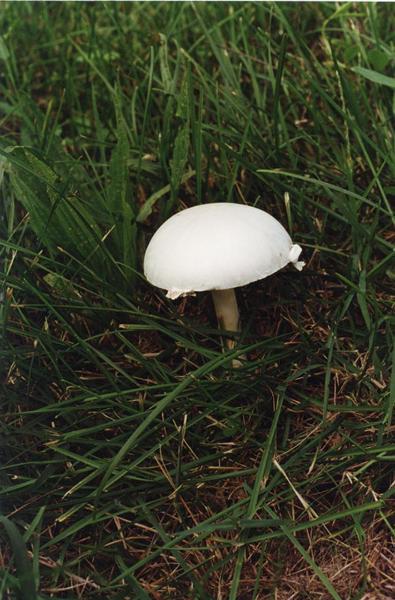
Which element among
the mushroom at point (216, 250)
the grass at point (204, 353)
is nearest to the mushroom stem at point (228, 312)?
the grass at point (204, 353)

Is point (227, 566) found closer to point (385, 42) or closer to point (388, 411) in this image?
point (388, 411)

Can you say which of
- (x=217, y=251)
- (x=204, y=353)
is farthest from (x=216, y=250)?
(x=204, y=353)

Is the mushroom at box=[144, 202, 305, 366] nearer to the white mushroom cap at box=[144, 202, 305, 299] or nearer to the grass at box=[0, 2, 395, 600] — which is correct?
the white mushroom cap at box=[144, 202, 305, 299]

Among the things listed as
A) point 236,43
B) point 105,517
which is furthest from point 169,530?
point 236,43

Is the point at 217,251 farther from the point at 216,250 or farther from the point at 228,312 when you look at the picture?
the point at 228,312

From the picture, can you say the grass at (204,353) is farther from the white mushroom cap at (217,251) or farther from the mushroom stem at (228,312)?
the white mushroom cap at (217,251)

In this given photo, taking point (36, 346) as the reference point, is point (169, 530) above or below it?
below

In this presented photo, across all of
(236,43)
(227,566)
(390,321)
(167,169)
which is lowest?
(227,566)
